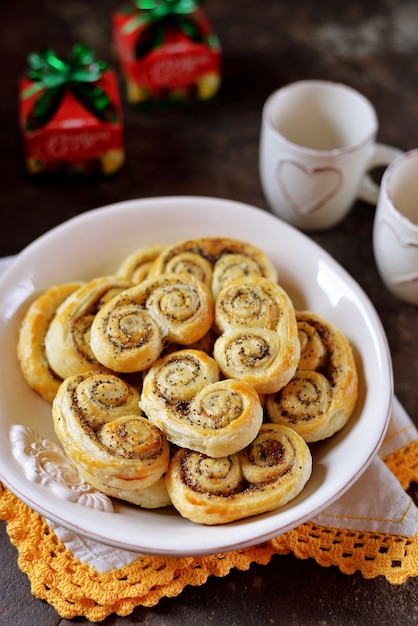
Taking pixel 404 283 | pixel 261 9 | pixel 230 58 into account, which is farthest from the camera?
pixel 261 9

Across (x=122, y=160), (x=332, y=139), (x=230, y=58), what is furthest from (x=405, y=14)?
(x=122, y=160)

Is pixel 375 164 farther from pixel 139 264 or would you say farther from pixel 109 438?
pixel 109 438

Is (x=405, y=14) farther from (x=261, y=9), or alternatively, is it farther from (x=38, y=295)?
(x=38, y=295)

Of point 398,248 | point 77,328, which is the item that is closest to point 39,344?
point 77,328

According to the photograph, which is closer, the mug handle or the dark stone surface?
the dark stone surface

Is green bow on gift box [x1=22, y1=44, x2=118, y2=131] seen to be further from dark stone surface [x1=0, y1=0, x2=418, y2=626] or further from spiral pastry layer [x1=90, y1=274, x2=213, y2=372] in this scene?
spiral pastry layer [x1=90, y1=274, x2=213, y2=372]

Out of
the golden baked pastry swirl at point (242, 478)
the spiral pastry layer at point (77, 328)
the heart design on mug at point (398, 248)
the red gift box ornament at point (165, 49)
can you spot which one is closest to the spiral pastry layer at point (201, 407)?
the golden baked pastry swirl at point (242, 478)

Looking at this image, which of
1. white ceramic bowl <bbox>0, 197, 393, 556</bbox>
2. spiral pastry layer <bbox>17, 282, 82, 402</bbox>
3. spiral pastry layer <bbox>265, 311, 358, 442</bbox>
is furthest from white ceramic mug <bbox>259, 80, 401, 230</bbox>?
spiral pastry layer <bbox>17, 282, 82, 402</bbox>

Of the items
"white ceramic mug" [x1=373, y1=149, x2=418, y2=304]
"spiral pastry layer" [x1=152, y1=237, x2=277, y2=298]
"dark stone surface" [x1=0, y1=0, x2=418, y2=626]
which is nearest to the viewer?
"dark stone surface" [x1=0, y1=0, x2=418, y2=626]
